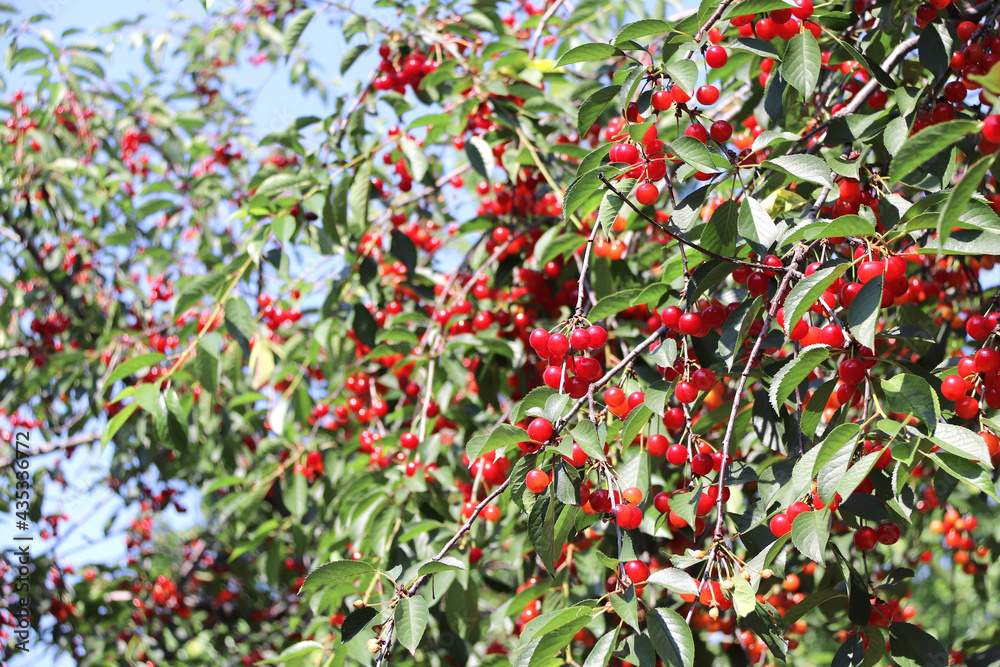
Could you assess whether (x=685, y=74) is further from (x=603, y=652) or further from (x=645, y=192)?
(x=603, y=652)

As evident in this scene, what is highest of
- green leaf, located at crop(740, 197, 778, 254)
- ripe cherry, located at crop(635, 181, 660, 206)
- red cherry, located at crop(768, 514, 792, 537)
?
ripe cherry, located at crop(635, 181, 660, 206)

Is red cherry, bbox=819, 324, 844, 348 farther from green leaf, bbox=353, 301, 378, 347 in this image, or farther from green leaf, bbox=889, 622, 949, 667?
green leaf, bbox=353, 301, 378, 347

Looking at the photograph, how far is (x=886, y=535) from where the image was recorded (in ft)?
4.08

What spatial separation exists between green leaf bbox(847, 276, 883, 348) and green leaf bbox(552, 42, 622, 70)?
63 cm

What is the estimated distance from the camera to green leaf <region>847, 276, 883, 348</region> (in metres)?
0.99

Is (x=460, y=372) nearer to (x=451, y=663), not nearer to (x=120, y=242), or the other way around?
(x=451, y=663)

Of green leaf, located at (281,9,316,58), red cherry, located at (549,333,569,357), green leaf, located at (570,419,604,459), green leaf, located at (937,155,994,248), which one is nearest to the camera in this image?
green leaf, located at (937,155,994,248)

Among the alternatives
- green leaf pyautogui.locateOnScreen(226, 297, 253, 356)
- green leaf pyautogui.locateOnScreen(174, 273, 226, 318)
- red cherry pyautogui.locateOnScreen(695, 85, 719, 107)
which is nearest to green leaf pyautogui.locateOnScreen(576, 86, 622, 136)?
red cherry pyautogui.locateOnScreen(695, 85, 719, 107)

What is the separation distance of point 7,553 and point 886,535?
391cm

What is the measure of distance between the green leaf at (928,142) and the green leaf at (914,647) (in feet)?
2.67

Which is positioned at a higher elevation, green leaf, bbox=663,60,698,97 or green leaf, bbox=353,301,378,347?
green leaf, bbox=663,60,698,97

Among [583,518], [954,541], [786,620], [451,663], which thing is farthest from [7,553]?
[954,541]

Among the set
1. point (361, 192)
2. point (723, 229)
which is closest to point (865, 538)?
point (723, 229)

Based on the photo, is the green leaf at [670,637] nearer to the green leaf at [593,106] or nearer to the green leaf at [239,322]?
the green leaf at [593,106]
